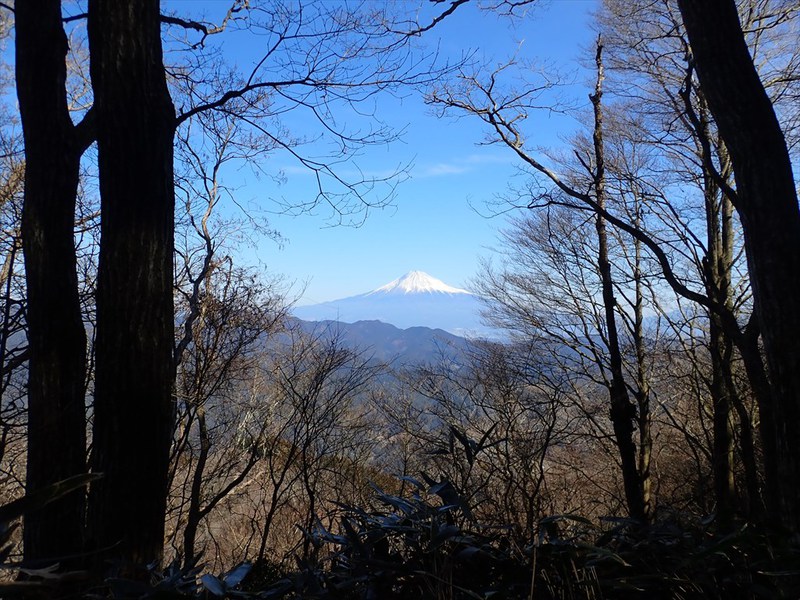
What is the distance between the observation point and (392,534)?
1.73 metres

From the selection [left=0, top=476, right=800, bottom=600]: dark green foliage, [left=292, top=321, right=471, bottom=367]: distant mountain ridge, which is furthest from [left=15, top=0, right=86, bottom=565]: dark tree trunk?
[left=292, top=321, right=471, bottom=367]: distant mountain ridge

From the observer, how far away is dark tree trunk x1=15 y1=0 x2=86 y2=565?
3277mm

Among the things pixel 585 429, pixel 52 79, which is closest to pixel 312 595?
pixel 52 79

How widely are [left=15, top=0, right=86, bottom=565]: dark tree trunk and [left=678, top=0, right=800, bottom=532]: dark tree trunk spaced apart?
340 cm

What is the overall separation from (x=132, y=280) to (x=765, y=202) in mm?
3032

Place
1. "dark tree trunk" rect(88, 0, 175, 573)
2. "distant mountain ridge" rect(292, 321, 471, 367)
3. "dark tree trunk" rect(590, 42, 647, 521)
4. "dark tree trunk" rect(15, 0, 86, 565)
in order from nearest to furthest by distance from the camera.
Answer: "dark tree trunk" rect(88, 0, 175, 573)
"dark tree trunk" rect(15, 0, 86, 565)
"dark tree trunk" rect(590, 42, 647, 521)
"distant mountain ridge" rect(292, 321, 471, 367)

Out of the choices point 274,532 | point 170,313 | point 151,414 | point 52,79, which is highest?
point 52,79

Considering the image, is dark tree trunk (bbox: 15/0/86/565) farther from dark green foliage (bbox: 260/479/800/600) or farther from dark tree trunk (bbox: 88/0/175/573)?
dark green foliage (bbox: 260/479/800/600)

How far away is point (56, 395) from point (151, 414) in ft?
2.55

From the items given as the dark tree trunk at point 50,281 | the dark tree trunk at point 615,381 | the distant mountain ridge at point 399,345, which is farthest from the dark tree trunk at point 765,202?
the distant mountain ridge at point 399,345

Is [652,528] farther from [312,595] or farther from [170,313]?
[170,313]

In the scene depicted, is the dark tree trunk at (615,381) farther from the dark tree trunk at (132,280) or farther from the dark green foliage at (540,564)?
the dark green foliage at (540,564)

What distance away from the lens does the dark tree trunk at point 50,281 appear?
328cm

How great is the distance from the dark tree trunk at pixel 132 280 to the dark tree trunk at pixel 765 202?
2.79 meters
